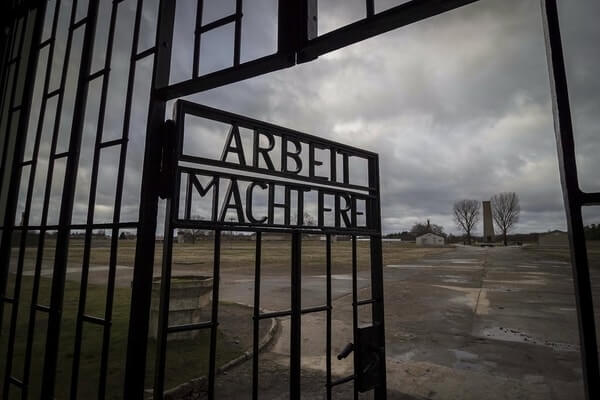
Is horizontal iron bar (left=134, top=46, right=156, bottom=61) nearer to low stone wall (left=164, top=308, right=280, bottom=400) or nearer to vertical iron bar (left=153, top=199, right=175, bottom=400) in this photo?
vertical iron bar (left=153, top=199, right=175, bottom=400)

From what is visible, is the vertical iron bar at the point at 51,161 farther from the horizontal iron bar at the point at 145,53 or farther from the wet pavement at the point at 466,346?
the wet pavement at the point at 466,346

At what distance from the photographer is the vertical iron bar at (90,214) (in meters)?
1.96

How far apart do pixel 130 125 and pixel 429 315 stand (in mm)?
7343

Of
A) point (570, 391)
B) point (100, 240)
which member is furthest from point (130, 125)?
point (570, 391)

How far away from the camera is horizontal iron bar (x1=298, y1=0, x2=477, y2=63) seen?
3.96ft

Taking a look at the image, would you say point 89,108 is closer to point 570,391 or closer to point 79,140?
point 79,140

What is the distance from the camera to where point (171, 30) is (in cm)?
204

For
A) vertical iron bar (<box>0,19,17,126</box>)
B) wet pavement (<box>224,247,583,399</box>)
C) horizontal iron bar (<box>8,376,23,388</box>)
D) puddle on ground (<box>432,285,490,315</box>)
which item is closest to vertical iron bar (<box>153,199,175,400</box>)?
horizontal iron bar (<box>8,376,23,388</box>)

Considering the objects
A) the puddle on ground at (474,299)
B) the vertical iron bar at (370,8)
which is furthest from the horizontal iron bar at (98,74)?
the puddle on ground at (474,299)

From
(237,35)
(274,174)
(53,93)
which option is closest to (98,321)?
(274,174)

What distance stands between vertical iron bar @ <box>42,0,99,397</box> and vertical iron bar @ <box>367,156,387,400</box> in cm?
231

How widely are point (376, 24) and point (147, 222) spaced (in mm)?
1453

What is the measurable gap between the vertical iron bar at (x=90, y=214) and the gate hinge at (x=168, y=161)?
0.56 m

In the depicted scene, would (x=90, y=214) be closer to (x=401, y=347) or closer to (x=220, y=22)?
(x=220, y=22)
